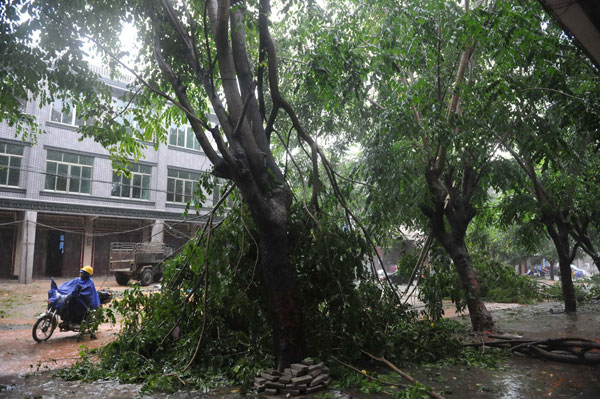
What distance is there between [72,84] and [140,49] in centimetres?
137

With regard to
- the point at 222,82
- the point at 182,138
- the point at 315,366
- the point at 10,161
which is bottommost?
the point at 315,366

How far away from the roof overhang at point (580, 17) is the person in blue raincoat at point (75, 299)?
29.4ft

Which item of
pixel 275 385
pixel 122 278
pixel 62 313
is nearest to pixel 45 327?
pixel 62 313

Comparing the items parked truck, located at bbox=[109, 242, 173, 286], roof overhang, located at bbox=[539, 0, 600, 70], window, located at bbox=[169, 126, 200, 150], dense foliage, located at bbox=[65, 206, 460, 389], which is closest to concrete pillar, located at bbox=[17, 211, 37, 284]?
parked truck, located at bbox=[109, 242, 173, 286]

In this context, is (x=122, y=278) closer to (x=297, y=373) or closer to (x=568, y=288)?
(x=297, y=373)

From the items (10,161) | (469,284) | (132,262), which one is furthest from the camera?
(10,161)

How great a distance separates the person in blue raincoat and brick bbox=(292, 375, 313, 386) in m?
5.75

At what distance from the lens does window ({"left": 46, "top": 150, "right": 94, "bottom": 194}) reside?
2258 cm

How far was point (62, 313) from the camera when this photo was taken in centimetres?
930

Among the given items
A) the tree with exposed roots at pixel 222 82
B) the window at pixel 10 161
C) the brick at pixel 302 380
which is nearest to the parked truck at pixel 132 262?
the window at pixel 10 161

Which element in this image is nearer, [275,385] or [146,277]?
[275,385]

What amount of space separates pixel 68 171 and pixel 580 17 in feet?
78.4

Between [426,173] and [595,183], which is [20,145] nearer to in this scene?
[426,173]

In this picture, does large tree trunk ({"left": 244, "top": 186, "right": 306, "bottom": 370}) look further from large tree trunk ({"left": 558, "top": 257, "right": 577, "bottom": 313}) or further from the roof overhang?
large tree trunk ({"left": 558, "top": 257, "right": 577, "bottom": 313})
